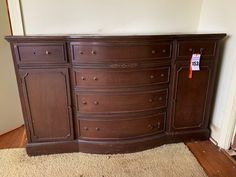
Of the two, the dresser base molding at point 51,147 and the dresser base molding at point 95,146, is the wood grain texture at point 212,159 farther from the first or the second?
the dresser base molding at point 51,147

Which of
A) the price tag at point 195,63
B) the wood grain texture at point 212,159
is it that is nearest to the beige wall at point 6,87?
the price tag at point 195,63

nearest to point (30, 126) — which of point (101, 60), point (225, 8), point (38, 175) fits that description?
point (38, 175)

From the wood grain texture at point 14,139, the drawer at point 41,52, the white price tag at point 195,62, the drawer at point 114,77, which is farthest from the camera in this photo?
the wood grain texture at point 14,139

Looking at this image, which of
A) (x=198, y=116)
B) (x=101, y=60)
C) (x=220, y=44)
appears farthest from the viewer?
(x=198, y=116)

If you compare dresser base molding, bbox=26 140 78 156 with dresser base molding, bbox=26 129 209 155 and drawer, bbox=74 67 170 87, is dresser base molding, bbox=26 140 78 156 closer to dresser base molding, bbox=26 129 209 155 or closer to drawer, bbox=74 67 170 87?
dresser base molding, bbox=26 129 209 155

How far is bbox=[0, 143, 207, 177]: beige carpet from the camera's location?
1706 millimetres

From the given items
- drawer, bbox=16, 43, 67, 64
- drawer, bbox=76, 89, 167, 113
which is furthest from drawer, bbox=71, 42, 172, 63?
drawer, bbox=76, 89, 167, 113

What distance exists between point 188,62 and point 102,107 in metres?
0.88

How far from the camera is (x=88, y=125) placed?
1.86 m

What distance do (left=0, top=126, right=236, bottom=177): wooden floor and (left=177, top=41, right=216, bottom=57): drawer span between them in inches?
37.1

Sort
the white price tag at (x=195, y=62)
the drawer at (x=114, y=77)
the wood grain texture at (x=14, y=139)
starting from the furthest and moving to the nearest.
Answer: the wood grain texture at (x=14, y=139) → the white price tag at (x=195, y=62) → the drawer at (x=114, y=77)

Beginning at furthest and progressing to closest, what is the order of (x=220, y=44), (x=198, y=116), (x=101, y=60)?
(x=198, y=116) → (x=220, y=44) → (x=101, y=60)

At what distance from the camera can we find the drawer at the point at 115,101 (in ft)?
5.79

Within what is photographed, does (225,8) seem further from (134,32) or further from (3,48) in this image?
(3,48)
